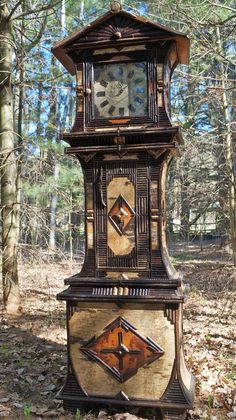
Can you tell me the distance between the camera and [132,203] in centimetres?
413

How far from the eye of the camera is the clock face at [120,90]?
4129mm

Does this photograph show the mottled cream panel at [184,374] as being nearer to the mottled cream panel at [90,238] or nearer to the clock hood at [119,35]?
the mottled cream panel at [90,238]

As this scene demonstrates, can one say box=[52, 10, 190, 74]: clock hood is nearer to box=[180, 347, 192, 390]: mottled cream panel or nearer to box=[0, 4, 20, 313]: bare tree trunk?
box=[180, 347, 192, 390]: mottled cream panel

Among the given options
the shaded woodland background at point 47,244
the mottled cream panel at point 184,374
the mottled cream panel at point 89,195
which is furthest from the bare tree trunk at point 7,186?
the mottled cream panel at point 184,374

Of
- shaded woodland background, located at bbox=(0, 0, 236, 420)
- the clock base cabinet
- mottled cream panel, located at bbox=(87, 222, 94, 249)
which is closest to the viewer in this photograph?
the clock base cabinet

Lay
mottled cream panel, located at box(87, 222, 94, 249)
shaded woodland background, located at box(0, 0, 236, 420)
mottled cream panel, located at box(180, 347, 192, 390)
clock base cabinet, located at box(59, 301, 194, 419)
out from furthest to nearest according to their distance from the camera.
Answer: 1. shaded woodland background, located at box(0, 0, 236, 420)
2. mottled cream panel, located at box(87, 222, 94, 249)
3. mottled cream panel, located at box(180, 347, 192, 390)
4. clock base cabinet, located at box(59, 301, 194, 419)

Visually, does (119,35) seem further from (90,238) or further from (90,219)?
(90,238)

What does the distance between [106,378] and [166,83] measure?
293 cm

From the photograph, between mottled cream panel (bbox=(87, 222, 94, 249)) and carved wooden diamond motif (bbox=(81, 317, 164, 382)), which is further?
mottled cream panel (bbox=(87, 222, 94, 249))

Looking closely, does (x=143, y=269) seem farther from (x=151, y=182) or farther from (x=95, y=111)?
(x=95, y=111)

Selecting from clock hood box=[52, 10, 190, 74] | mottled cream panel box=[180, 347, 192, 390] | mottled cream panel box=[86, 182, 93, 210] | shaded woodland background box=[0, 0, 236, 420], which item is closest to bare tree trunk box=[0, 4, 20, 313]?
shaded woodland background box=[0, 0, 236, 420]

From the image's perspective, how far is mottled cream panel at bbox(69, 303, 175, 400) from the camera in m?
3.96

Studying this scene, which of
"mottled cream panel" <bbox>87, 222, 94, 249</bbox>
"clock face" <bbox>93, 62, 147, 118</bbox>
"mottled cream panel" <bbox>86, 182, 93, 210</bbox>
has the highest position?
"clock face" <bbox>93, 62, 147, 118</bbox>

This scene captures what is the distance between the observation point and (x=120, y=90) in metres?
4.20
